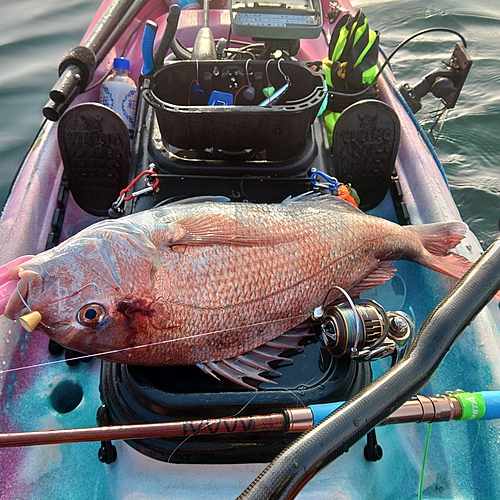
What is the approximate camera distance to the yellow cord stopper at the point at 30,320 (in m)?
1.50

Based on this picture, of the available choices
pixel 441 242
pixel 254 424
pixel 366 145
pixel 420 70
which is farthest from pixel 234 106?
pixel 420 70

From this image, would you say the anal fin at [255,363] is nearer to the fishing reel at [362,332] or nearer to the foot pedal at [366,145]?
the fishing reel at [362,332]

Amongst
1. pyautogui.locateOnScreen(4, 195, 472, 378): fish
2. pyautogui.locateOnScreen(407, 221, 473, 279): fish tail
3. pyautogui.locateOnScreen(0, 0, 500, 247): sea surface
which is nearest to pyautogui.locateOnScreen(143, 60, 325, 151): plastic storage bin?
pyautogui.locateOnScreen(4, 195, 472, 378): fish

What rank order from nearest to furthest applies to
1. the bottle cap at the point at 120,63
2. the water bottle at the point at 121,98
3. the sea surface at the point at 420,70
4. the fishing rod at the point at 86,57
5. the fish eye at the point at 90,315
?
the fish eye at the point at 90,315 → the fishing rod at the point at 86,57 → the water bottle at the point at 121,98 → the bottle cap at the point at 120,63 → the sea surface at the point at 420,70

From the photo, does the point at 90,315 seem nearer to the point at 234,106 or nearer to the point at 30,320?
the point at 30,320

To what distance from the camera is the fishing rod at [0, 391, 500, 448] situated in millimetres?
1359

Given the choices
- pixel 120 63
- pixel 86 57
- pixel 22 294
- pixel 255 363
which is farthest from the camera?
pixel 120 63

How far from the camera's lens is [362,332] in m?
1.72

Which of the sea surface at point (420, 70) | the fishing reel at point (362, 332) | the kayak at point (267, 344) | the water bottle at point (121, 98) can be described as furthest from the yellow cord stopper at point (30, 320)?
the sea surface at point (420, 70)

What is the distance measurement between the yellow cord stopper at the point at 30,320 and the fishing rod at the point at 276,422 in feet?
1.17

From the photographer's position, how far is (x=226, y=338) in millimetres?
1808

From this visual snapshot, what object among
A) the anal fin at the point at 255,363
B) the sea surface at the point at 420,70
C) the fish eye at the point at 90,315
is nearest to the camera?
the fish eye at the point at 90,315

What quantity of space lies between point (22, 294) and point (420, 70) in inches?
276

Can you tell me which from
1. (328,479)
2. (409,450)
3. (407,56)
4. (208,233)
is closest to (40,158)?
(208,233)
